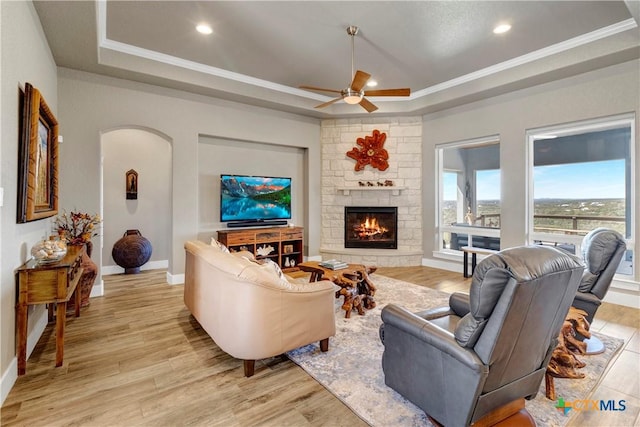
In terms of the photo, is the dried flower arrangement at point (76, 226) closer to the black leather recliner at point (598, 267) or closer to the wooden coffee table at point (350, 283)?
the wooden coffee table at point (350, 283)

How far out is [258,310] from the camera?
2240 millimetres

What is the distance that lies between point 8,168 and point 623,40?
19.9 ft

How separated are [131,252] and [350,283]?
400cm

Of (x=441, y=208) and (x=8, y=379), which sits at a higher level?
(x=441, y=208)

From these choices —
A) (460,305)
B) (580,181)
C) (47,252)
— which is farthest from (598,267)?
(47,252)

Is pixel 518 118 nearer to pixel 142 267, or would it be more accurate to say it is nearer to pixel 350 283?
pixel 350 283

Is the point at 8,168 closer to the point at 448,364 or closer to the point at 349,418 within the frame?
the point at 349,418

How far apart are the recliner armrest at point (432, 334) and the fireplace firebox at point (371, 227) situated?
4398 millimetres

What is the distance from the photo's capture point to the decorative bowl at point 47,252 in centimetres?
245

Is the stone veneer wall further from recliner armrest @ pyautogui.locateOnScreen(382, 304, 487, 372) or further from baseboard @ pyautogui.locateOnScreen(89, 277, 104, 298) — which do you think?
recliner armrest @ pyautogui.locateOnScreen(382, 304, 487, 372)

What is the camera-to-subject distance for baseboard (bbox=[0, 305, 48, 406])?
2042mm

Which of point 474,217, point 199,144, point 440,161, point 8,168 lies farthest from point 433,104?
point 8,168

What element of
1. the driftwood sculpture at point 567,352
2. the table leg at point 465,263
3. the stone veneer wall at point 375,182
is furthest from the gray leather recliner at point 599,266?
the stone veneer wall at point 375,182

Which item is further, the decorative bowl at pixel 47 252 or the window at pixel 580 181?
the window at pixel 580 181
